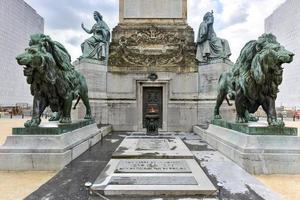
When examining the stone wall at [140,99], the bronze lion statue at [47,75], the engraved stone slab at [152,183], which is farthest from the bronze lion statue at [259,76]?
the stone wall at [140,99]

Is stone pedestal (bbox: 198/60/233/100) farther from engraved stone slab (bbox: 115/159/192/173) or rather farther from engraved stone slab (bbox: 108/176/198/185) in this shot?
engraved stone slab (bbox: 108/176/198/185)

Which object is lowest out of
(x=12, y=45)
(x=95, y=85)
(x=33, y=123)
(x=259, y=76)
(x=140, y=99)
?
(x=33, y=123)

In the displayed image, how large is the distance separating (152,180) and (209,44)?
1009 cm

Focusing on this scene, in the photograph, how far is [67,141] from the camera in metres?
6.03

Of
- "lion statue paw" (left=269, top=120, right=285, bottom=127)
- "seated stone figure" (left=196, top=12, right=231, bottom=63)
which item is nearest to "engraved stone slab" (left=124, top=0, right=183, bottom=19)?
"seated stone figure" (left=196, top=12, right=231, bottom=63)

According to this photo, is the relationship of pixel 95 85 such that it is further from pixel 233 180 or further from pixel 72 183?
pixel 233 180

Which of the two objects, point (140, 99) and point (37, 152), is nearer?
point (37, 152)

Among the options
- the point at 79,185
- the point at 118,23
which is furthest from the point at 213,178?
the point at 118,23

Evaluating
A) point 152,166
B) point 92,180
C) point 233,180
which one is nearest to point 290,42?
point 233,180

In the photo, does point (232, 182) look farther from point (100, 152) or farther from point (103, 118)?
point (103, 118)

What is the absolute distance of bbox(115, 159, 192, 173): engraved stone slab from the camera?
4.67 metres

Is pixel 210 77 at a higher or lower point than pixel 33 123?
higher

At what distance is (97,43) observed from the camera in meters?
12.8

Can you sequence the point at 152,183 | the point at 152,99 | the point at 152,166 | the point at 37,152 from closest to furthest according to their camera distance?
the point at 152,183 → the point at 152,166 → the point at 37,152 → the point at 152,99
